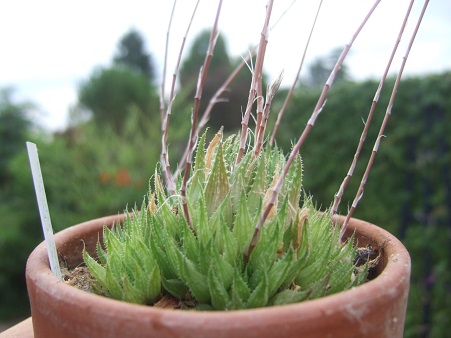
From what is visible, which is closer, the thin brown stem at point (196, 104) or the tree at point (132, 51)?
the thin brown stem at point (196, 104)

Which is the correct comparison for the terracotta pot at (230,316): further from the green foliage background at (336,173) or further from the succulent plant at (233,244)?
the green foliage background at (336,173)

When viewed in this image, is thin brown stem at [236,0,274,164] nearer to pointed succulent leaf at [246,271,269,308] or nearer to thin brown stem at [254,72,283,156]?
thin brown stem at [254,72,283,156]

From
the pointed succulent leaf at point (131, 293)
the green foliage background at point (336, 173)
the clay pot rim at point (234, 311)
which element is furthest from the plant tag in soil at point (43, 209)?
the green foliage background at point (336, 173)

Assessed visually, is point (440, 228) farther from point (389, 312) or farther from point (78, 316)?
point (78, 316)

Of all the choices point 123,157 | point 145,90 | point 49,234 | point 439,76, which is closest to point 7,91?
point 145,90

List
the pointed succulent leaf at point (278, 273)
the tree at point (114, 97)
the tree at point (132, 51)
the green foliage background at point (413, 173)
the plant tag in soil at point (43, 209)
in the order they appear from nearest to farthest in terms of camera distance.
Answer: the pointed succulent leaf at point (278, 273)
the plant tag in soil at point (43, 209)
the green foliage background at point (413, 173)
the tree at point (114, 97)
the tree at point (132, 51)

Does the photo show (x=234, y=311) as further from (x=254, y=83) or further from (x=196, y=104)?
(x=254, y=83)
